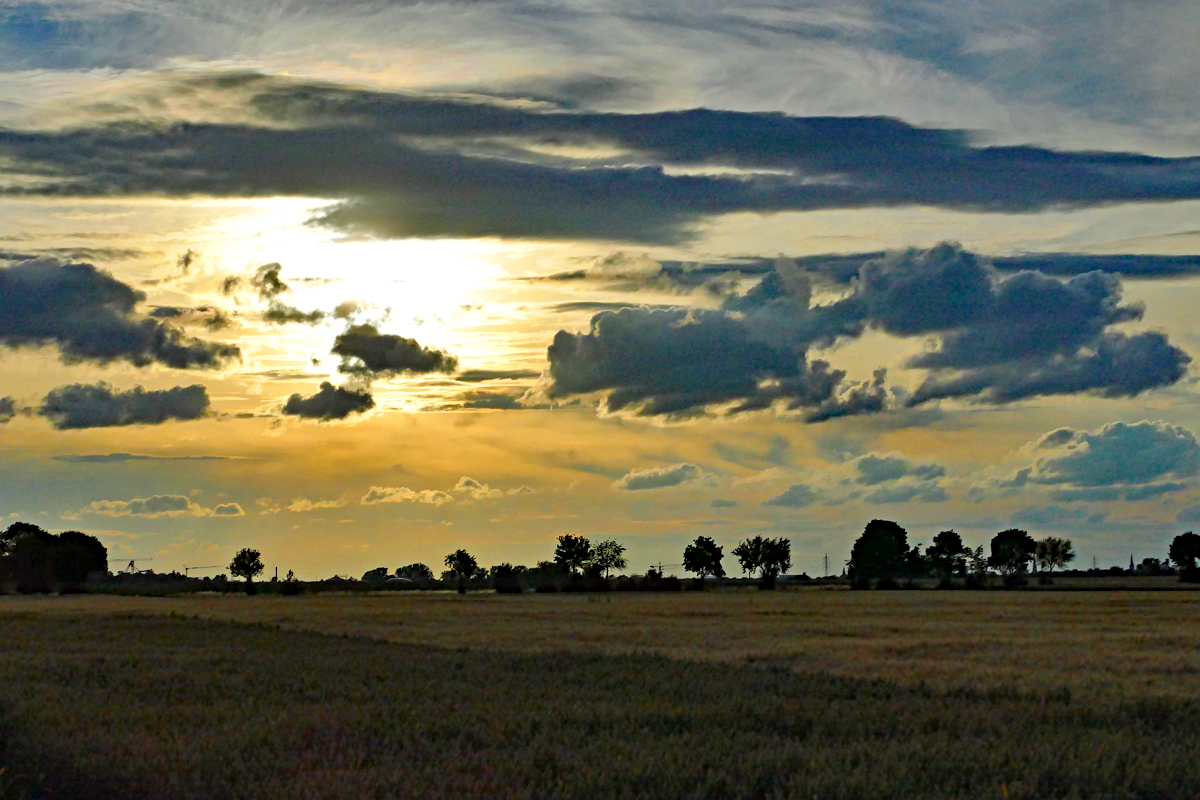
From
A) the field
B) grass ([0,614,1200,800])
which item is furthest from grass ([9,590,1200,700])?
grass ([0,614,1200,800])

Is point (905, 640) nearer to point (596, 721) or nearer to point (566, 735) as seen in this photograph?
point (596, 721)

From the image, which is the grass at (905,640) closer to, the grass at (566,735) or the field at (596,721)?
the field at (596,721)

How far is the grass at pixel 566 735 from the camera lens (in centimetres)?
1606

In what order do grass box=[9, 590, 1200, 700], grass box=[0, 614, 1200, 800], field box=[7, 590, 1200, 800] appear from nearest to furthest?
grass box=[0, 614, 1200, 800] < field box=[7, 590, 1200, 800] < grass box=[9, 590, 1200, 700]

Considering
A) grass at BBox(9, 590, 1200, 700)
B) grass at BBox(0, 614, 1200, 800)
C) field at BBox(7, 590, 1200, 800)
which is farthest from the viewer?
grass at BBox(9, 590, 1200, 700)

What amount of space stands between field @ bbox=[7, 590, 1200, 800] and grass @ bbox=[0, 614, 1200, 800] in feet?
0.22

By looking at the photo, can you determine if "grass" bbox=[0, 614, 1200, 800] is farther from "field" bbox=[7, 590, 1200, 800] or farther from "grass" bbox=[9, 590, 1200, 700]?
"grass" bbox=[9, 590, 1200, 700]

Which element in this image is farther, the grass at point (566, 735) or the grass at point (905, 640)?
the grass at point (905, 640)

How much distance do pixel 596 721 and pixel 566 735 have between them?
2192mm

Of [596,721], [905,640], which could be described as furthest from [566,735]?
[905,640]

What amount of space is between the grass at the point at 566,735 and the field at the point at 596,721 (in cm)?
7

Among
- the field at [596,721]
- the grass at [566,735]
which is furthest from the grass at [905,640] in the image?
the grass at [566,735]

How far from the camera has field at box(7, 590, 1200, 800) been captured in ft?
53.4

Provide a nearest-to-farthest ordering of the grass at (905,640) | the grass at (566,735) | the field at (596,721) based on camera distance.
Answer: the grass at (566,735) → the field at (596,721) → the grass at (905,640)
